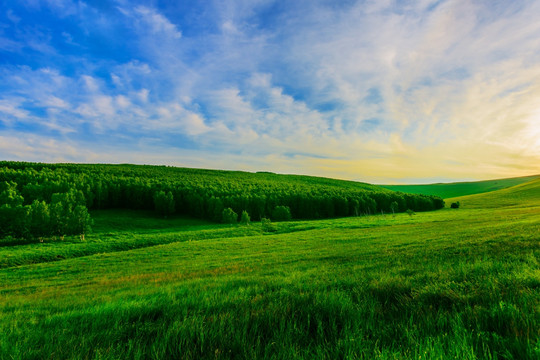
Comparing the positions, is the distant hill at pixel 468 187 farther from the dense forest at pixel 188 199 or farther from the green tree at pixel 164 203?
the green tree at pixel 164 203

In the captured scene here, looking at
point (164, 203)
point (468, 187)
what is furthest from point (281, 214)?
point (468, 187)

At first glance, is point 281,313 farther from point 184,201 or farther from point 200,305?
point 184,201

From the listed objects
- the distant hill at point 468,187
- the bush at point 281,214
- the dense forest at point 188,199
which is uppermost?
the distant hill at point 468,187

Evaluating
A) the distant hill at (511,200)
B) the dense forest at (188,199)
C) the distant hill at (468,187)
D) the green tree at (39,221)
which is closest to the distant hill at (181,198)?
the dense forest at (188,199)

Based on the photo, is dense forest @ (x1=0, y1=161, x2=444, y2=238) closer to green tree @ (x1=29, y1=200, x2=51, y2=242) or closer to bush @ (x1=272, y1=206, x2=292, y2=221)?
bush @ (x1=272, y1=206, x2=292, y2=221)

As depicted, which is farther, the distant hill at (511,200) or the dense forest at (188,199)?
the distant hill at (511,200)

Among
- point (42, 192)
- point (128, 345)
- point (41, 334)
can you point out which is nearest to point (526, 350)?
point (128, 345)

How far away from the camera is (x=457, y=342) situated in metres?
1.94

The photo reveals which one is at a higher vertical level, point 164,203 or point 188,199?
point 188,199

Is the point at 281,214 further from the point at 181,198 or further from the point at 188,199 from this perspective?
the point at 181,198

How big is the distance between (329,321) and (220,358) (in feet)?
4.27

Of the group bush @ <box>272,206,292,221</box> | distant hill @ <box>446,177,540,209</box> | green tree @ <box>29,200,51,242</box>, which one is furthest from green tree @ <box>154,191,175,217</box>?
distant hill @ <box>446,177,540,209</box>

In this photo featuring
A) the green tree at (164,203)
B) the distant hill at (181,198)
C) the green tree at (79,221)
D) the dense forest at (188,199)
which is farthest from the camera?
the green tree at (164,203)

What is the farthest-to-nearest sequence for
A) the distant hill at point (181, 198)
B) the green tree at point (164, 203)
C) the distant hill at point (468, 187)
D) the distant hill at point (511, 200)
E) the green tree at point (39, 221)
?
the distant hill at point (468, 187)
the green tree at point (164, 203)
the distant hill at point (181, 198)
the distant hill at point (511, 200)
the green tree at point (39, 221)
